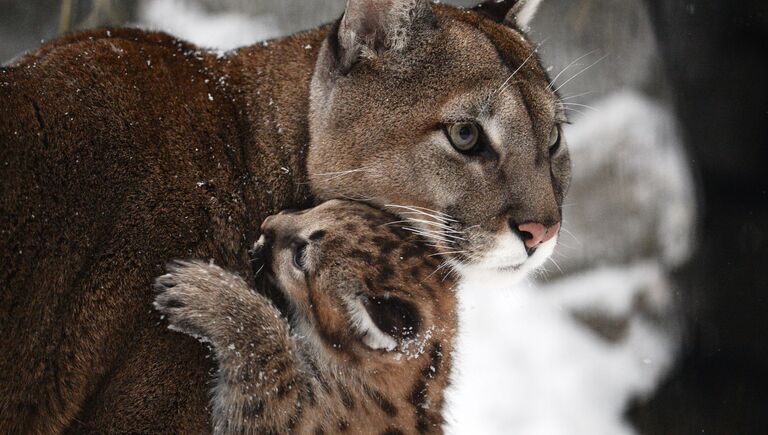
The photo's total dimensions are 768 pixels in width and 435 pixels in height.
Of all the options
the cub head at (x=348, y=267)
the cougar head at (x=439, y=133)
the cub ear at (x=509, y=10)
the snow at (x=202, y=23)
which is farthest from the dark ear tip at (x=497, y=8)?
the snow at (x=202, y=23)

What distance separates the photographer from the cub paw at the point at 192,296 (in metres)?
3.63

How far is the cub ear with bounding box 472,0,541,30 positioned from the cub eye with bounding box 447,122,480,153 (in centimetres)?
101

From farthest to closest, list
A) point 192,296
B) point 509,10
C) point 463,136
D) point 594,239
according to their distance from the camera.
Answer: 1. point 594,239
2. point 509,10
3. point 463,136
4. point 192,296

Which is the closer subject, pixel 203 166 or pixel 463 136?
pixel 203 166

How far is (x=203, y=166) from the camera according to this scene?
3.94 m

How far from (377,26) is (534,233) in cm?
115

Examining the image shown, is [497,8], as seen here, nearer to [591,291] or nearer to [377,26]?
[377,26]

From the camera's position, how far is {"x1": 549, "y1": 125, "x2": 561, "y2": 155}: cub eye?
4.45m

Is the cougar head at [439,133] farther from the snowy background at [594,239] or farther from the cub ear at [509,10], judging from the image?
the snowy background at [594,239]

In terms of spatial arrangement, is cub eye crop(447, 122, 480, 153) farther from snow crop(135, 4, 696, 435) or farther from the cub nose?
snow crop(135, 4, 696, 435)

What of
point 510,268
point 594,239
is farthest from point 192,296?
point 594,239

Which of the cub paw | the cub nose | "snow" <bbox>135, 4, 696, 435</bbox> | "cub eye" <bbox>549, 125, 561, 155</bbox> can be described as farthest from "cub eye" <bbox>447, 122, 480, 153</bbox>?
"snow" <bbox>135, 4, 696, 435</bbox>

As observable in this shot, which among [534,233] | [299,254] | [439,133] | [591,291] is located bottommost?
[591,291]

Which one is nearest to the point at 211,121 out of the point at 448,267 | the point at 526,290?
the point at 448,267
